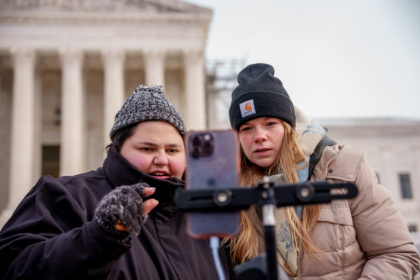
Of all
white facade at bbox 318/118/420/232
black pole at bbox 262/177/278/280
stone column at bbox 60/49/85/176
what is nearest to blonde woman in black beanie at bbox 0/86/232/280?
black pole at bbox 262/177/278/280

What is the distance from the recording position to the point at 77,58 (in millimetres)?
28047

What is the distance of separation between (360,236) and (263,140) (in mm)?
1075

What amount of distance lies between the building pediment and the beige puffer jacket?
2780 centimetres

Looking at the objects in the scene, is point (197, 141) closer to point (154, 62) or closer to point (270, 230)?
point (270, 230)

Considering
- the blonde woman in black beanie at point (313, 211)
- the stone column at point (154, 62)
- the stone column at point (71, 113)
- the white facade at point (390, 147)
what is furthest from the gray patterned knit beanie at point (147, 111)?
the white facade at point (390, 147)

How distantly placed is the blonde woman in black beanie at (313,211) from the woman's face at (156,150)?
0.81m

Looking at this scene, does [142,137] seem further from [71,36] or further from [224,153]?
[71,36]

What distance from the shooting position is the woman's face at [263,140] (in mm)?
3514

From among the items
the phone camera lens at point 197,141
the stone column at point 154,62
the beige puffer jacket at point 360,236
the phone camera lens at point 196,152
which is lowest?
the beige puffer jacket at point 360,236

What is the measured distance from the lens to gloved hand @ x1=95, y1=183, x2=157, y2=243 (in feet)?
6.41

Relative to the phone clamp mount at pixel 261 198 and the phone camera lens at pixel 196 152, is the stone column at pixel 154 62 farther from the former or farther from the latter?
the phone clamp mount at pixel 261 198

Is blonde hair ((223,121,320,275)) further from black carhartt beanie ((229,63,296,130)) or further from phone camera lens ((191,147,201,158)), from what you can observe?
phone camera lens ((191,147,201,158))

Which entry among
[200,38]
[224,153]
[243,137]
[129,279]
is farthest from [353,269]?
[200,38]

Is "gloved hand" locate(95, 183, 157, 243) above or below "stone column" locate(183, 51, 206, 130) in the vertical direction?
below
